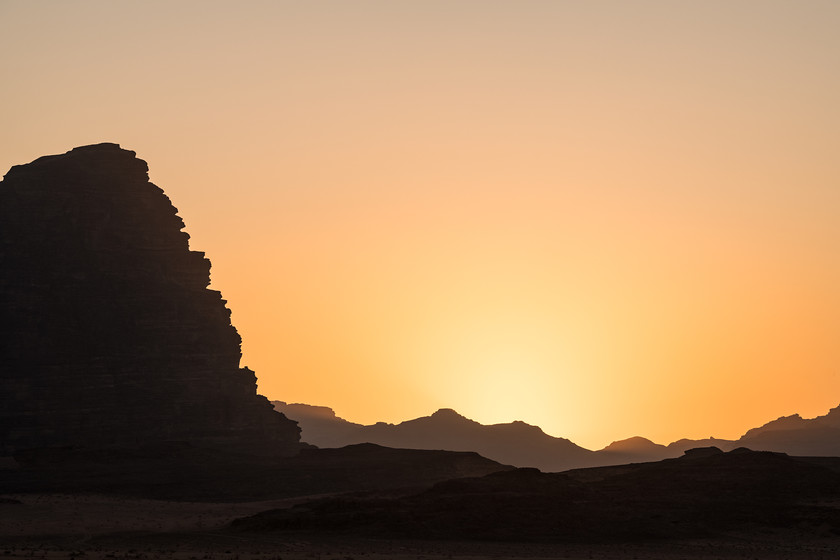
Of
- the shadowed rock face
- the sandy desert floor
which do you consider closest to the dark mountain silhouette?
the sandy desert floor

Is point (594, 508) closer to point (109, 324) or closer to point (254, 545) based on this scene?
point (254, 545)

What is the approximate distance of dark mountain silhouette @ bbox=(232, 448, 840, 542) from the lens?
Result: 277ft

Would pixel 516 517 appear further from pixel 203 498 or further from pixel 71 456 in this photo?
pixel 71 456

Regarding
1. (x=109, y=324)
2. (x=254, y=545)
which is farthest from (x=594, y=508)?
(x=109, y=324)

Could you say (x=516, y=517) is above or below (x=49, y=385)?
below

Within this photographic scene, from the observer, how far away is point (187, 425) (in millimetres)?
148500

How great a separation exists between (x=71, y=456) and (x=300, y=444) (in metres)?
36.8

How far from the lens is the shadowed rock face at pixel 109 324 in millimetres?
144125

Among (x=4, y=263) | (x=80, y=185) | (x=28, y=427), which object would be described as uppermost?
(x=80, y=185)

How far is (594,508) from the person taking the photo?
91.0 metres

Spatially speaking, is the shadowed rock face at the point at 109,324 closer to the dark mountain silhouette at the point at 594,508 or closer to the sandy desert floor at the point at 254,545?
the sandy desert floor at the point at 254,545

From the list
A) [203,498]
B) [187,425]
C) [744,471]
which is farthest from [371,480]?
[744,471]

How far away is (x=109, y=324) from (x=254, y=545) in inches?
3285

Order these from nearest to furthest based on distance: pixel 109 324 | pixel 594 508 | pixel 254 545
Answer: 1. pixel 254 545
2. pixel 594 508
3. pixel 109 324
